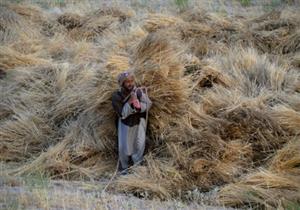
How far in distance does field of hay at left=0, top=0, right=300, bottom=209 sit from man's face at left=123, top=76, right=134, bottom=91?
1.70ft

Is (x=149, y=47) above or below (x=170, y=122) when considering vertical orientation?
above

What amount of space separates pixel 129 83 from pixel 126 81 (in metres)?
0.05

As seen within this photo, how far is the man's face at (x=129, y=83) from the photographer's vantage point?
6913 millimetres

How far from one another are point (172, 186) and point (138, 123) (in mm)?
980

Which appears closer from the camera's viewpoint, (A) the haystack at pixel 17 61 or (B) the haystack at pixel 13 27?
(A) the haystack at pixel 17 61

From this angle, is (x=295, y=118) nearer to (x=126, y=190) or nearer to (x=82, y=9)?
(x=126, y=190)


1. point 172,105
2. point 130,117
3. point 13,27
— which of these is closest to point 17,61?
point 13,27

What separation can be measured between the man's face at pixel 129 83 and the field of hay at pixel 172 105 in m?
0.52

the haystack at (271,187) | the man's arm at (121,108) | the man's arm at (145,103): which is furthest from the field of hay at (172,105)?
the man's arm at (121,108)

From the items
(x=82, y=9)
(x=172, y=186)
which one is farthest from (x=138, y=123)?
(x=82, y=9)

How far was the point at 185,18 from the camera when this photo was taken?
11.1 metres

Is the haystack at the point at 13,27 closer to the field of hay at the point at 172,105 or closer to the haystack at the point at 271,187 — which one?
the field of hay at the point at 172,105

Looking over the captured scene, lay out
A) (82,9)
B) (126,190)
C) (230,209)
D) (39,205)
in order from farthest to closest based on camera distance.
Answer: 1. (82,9)
2. (126,190)
3. (230,209)
4. (39,205)

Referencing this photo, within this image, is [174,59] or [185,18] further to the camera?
[185,18]
